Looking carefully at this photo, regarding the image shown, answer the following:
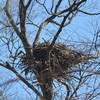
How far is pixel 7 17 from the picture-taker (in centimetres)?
830

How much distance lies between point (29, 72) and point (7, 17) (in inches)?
51.8

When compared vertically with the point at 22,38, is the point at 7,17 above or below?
above

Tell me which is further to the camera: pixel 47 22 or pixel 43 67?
pixel 47 22

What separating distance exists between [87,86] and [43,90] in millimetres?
984

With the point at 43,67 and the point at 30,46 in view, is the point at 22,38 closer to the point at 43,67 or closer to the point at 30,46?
the point at 30,46

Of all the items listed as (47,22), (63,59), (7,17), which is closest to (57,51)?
(63,59)

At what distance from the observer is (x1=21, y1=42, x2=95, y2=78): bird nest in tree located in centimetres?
752

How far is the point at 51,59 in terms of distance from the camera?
779cm

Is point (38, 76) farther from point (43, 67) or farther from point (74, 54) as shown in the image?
point (74, 54)

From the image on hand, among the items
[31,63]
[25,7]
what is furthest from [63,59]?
[25,7]

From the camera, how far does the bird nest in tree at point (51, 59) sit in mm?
7523

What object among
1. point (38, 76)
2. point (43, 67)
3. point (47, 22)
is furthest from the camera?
point (47, 22)

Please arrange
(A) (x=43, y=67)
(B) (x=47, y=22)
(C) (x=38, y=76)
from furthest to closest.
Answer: (B) (x=47, y=22), (A) (x=43, y=67), (C) (x=38, y=76)

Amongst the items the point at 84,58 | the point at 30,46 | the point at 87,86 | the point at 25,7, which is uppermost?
the point at 25,7
